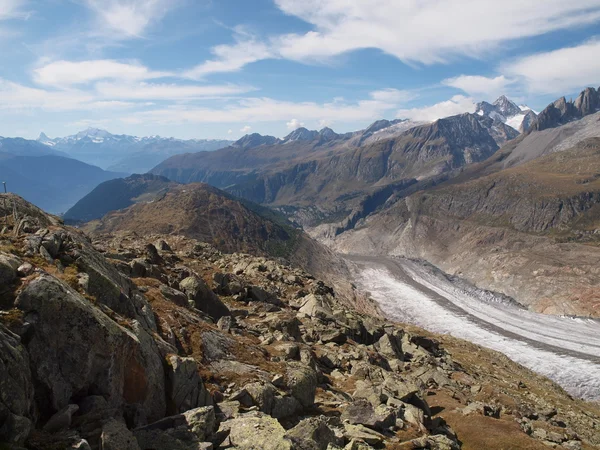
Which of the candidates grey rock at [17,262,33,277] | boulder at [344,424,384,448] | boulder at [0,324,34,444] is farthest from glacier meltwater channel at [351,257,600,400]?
grey rock at [17,262,33,277]

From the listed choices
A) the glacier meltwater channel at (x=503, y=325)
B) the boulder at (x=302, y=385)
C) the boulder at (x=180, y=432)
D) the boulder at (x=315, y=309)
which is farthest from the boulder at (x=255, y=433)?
the glacier meltwater channel at (x=503, y=325)

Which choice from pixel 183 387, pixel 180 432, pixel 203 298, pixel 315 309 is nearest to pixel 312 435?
pixel 180 432

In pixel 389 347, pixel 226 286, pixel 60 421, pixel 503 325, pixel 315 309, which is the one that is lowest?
pixel 503 325

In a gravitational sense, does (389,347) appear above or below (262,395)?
below

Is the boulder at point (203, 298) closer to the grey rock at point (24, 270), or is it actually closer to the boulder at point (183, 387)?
the boulder at point (183, 387)

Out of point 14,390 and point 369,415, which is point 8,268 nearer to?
point 14,390

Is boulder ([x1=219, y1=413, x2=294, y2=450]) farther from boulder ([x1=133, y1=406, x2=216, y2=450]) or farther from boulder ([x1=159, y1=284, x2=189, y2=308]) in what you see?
boulder ([x1=159, y1=284, x2=189, y2=308])
